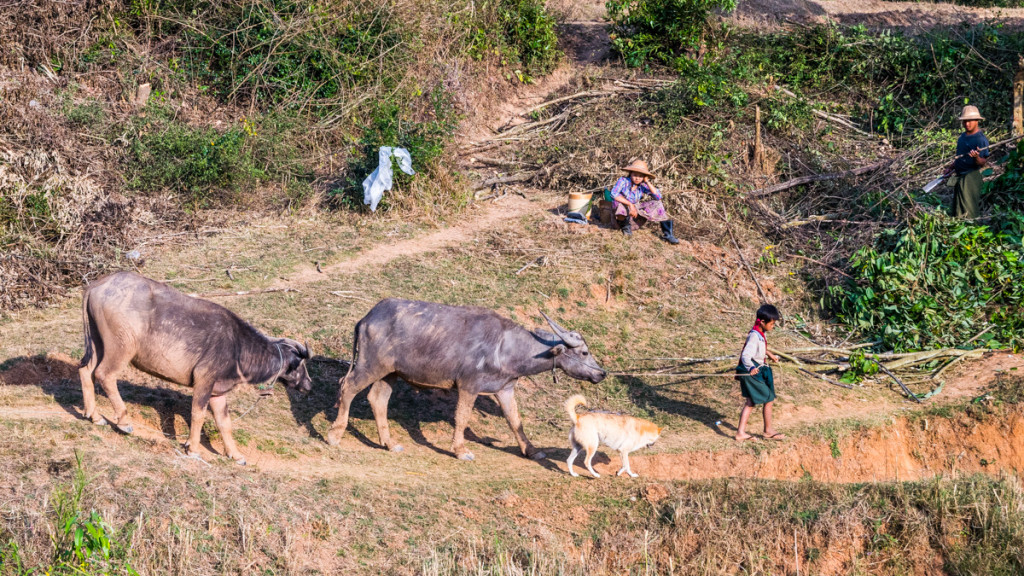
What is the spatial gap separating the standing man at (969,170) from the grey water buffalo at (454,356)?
6048mm

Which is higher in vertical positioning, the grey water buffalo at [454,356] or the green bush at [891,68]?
the green bush at [891,68]

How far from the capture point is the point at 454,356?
7660mm

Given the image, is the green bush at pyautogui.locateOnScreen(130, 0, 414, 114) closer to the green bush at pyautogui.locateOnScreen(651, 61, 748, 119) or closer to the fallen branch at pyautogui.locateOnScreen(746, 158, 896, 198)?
the green bush at pyautogui.locateOnScreen(651, 61, 748, 119)

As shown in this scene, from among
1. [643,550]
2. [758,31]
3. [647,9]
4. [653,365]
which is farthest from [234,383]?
[758,31]

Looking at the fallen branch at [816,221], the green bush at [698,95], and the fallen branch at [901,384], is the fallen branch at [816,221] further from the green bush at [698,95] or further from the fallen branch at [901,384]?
the fallen branch at [901,384]

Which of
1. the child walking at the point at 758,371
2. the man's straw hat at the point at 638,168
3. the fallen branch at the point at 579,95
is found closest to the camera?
the child walking at the point at 758,371

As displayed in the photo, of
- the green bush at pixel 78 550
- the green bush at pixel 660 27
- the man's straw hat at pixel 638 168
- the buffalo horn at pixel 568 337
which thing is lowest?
the green bush at pixel 78 550

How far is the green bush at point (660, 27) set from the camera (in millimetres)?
16328

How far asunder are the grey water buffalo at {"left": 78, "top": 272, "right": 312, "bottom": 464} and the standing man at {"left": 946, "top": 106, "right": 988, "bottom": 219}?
8800 mm

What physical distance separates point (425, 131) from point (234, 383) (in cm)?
651

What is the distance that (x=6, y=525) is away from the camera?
5684 mm

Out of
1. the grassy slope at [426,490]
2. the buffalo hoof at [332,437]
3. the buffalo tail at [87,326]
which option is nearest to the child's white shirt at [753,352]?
the grassy slope at [426,490]

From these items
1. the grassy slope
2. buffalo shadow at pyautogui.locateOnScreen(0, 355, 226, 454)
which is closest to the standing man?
the grassy slope

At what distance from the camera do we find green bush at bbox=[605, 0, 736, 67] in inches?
643
